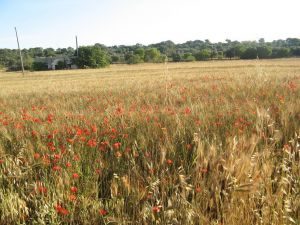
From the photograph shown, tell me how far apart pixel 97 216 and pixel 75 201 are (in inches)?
6.8

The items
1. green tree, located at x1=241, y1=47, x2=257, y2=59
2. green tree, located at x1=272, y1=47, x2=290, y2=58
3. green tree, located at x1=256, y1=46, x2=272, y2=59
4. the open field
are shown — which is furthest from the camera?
green tree, located at x1=256, y1=46, x2=272, y2=59

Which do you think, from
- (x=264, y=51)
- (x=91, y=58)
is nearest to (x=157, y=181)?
(x=91, y=58)

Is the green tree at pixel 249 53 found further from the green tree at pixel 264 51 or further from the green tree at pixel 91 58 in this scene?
the green tree at pixel 91 58

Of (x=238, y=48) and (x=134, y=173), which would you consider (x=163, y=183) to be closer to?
(x=134, y=173)

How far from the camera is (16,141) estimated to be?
9.89ft

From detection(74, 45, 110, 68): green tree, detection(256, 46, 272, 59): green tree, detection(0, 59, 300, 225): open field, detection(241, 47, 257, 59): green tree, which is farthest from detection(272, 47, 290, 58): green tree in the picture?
detection(0, 59, 300, 225): open field

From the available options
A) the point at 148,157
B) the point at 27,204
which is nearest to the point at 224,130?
the point at 148,157

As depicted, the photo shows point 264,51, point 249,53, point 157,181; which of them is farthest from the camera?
point 249,53

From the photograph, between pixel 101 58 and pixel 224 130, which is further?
pixel 101 58

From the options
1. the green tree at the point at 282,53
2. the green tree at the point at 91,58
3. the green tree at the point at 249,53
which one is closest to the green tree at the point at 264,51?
the green tree at the point at 249,53

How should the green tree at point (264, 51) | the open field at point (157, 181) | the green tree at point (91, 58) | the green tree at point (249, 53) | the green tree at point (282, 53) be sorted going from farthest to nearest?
the green tree at point (264, 51), the green tree at point (249, 53), the green tree at point (282, 53), the green tree at point (91, 58), the open field at point (157, 181)

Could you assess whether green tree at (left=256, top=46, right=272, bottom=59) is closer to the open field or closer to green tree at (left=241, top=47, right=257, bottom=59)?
green tree at (left=241, top=47, right=257, bottom=59)

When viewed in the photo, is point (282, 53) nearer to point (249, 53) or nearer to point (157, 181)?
point (249, 53)

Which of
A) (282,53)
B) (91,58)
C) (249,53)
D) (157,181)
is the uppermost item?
(91,58)
